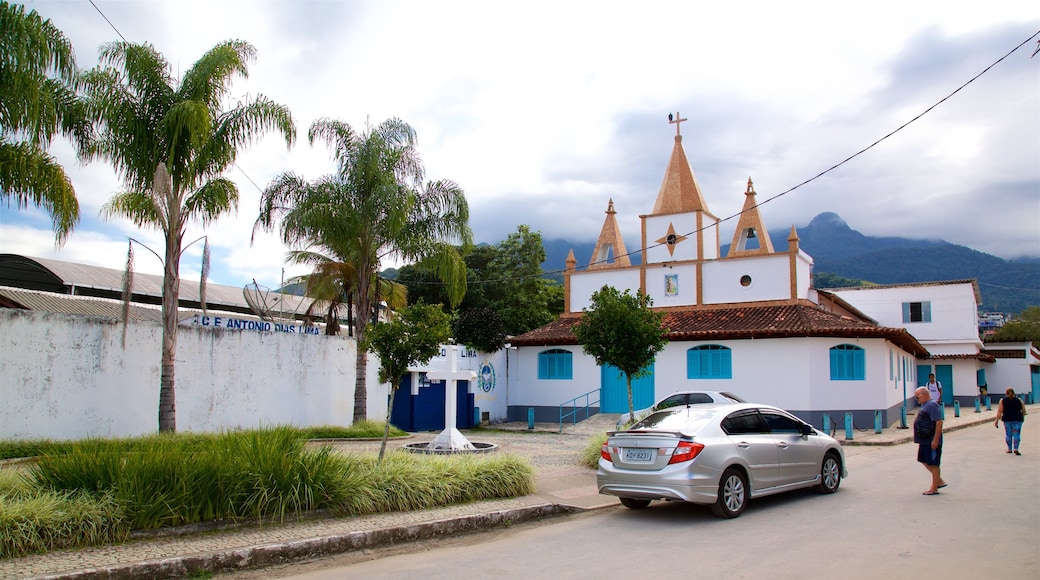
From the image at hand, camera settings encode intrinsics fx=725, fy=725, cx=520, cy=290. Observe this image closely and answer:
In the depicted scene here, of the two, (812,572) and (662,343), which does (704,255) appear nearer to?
(662,343)

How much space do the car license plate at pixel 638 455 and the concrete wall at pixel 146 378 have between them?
10.7 meters

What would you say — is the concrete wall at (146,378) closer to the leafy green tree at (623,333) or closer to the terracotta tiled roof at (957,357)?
the leafy green tree at (623,333)

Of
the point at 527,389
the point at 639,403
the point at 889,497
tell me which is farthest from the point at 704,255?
the point at 889,497

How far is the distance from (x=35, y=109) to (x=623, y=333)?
11273 mm

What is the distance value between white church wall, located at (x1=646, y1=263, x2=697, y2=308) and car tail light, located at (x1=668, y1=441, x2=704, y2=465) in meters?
19.1

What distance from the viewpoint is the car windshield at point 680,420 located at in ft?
31.9

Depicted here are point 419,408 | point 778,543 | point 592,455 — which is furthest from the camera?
point 419,408

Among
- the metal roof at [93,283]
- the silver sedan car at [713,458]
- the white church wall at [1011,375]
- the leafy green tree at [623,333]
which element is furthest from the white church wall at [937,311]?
the silver sedan car at [713,458]

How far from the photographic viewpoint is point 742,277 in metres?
26.9

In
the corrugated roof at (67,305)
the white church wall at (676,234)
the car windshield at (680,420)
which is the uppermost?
the white church wall at (676,234)

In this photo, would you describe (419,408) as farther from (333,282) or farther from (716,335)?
(716,335)

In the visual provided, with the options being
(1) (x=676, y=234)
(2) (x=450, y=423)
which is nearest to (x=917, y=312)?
(1) (x=676, y=234)

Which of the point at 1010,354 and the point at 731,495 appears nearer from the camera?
the point at 731,495

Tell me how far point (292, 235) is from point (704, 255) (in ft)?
52.3
